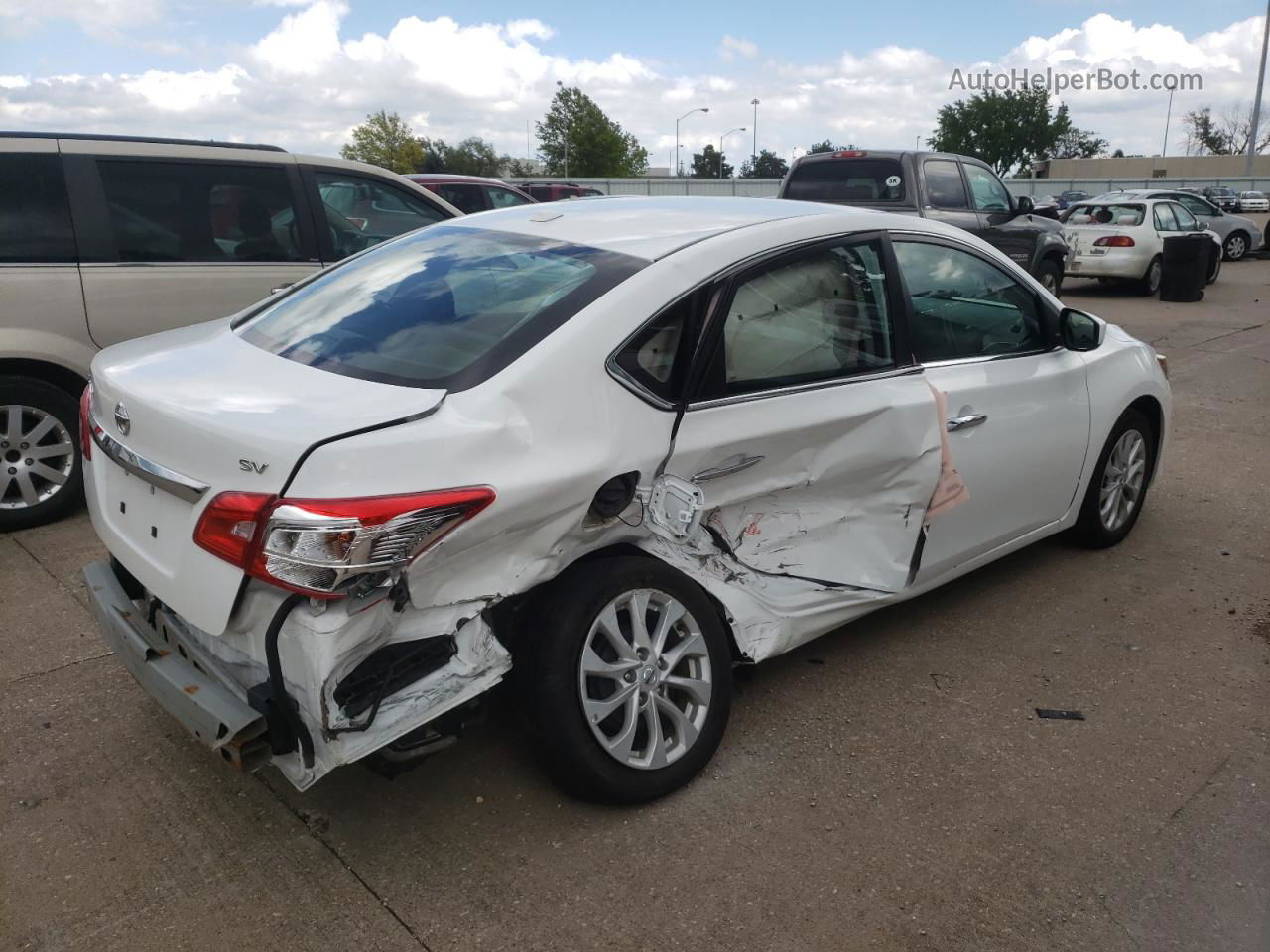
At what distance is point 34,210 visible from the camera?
5191 mm

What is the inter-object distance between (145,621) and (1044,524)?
11.5 ft

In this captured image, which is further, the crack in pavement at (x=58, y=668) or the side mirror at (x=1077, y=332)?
the side mirror at (x=1077, y=332)

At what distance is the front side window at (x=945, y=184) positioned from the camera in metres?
11.0

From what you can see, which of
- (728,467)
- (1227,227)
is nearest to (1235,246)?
(1227,227)

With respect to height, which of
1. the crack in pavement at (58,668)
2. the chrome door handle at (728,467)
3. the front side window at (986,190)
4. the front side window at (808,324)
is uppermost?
the front side window at (986,190)

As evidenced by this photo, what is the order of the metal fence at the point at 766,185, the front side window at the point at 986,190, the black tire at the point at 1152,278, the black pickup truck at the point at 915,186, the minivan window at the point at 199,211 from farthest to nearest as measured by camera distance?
the metal fence at the point at 766,185 < the black tire at the point at 1152,278 < the front side window at the point at 986,190 < the black pickup truck at the point at 915,186 < the minivan window at the point at 199,211

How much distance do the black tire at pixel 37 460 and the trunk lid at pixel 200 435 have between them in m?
2.39

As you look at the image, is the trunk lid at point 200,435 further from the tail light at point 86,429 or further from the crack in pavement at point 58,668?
the crack in pavement at point 58,668

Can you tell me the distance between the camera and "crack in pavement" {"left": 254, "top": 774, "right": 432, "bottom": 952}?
2.50 meters

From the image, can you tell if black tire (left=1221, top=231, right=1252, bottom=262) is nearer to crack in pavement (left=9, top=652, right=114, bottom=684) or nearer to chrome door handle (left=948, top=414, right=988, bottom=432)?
chrome door handle (left=948, top=414, right=988, bottom=432)

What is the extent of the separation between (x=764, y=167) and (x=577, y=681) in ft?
306

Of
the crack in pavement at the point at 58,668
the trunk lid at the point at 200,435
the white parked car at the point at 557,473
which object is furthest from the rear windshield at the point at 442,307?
the crack in pavement at the point at 58,668

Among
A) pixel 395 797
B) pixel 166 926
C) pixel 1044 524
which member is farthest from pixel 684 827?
pixel 1044 524

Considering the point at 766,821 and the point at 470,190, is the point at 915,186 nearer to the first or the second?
the point at 470,190
